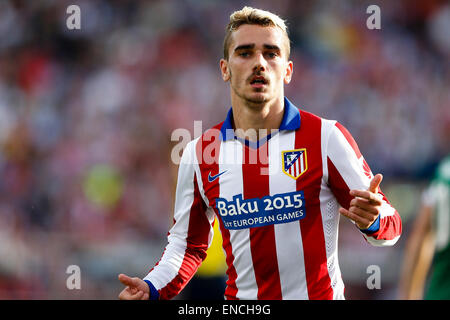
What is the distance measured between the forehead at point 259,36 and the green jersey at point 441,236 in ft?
4.59

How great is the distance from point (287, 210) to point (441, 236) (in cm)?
127

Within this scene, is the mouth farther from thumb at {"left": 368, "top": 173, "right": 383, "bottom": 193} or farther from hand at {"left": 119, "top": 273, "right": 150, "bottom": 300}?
hand at {"left": 119, "top": 273, "right": 150, "bottom": 300}

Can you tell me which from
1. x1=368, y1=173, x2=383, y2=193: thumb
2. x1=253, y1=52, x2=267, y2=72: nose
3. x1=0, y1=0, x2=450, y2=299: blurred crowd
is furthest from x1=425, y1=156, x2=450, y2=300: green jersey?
x1=0, y1=0, x2=450, y2=299: blurred crowd

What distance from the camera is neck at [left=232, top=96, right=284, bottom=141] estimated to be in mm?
2977

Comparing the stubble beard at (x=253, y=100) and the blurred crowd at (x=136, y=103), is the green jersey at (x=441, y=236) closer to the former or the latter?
the stubble beard at (x=253, y=100)

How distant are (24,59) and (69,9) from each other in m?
1.09

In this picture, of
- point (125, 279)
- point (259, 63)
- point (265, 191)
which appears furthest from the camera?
point (259, 63)

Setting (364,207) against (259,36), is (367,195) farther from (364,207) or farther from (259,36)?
(259,36)

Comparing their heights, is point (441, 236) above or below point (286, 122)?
below

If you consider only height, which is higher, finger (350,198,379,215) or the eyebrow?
the eyebrow

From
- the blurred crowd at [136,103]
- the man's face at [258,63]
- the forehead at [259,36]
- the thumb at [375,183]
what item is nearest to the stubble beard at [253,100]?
the man's face at [258,63]

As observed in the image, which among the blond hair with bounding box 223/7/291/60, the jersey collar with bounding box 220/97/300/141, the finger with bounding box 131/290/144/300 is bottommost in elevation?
the finger with bounding box 131/290/144/300

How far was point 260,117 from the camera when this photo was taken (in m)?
2.99

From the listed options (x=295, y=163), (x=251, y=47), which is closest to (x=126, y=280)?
(x=295, y=163)
